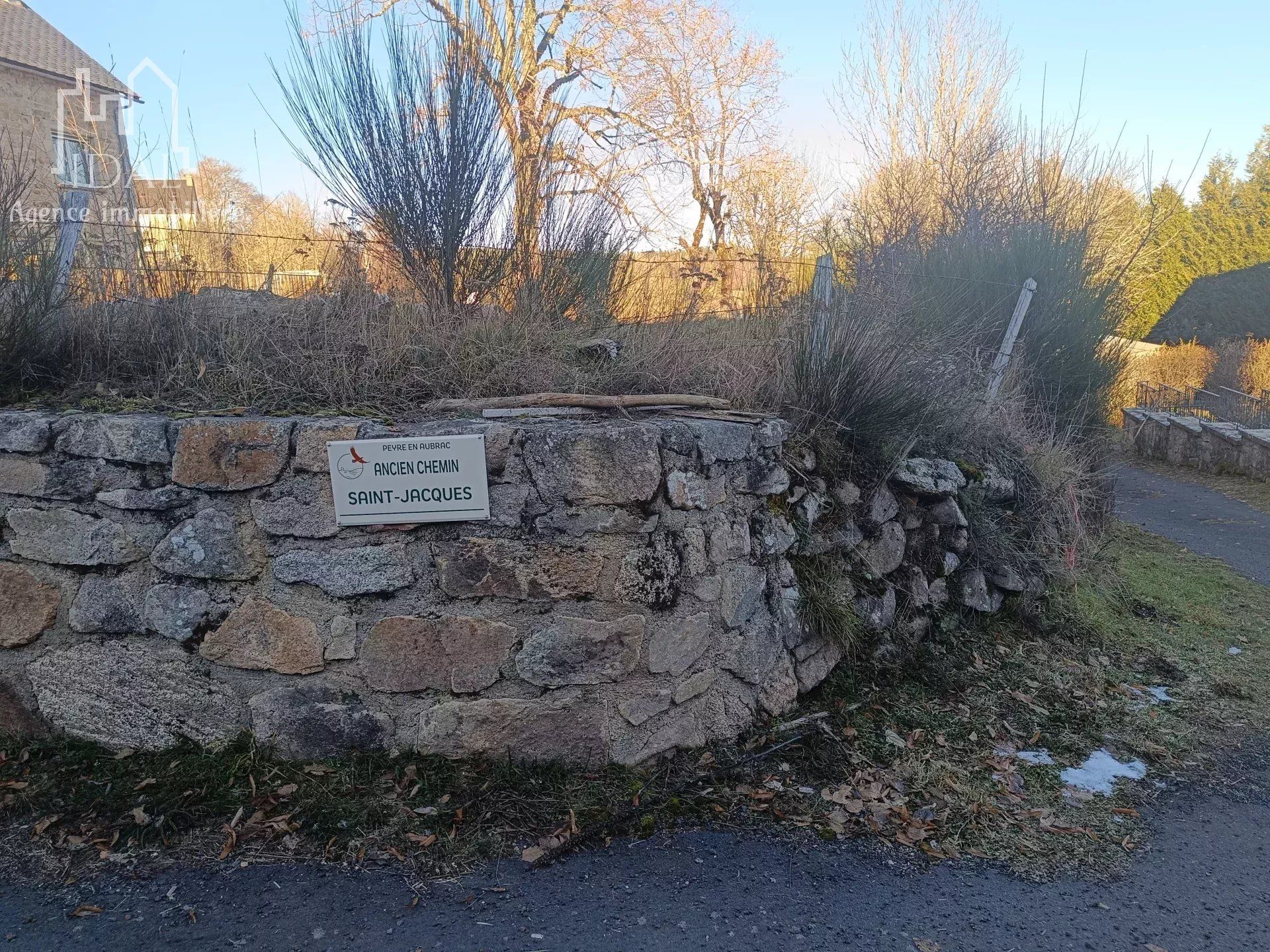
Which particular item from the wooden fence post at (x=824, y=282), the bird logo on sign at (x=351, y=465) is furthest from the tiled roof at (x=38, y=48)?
the bird logo on sign at (x=351, y=465)

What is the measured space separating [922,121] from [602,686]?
13274mm

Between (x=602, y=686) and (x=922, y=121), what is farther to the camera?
(x=922, y=121)

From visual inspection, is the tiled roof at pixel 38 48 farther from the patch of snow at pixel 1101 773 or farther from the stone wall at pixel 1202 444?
the stone wall at pixel 1202 444

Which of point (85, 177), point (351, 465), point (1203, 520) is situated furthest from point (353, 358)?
point (1203, 520)

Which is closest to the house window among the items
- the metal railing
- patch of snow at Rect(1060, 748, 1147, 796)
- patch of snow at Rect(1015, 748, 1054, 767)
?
patch of snow at Rect(1015, 748, 1054, 767)

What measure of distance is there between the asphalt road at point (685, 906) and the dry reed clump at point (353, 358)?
5.67 ft

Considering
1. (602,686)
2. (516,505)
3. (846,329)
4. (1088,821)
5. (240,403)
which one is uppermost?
(846,329)

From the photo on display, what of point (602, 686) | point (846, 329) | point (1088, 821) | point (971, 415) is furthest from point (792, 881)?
point (971, 415)

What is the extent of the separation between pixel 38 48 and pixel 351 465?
19.0m

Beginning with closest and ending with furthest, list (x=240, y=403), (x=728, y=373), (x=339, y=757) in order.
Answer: (x=339, y=757) → (x=240, y=403) → (x=728, y=373)

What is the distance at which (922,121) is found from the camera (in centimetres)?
1393

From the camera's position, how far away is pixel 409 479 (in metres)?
2.99

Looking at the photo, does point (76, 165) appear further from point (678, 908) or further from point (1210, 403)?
point (1210, 403)

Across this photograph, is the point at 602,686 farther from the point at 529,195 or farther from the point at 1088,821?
the point at 529,195
